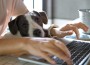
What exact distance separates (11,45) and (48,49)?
16cm

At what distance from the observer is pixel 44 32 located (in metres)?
1.04

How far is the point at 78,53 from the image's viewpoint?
2.25 feet

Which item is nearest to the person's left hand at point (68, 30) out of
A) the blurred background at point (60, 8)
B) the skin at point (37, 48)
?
the skin at point (37, 48)

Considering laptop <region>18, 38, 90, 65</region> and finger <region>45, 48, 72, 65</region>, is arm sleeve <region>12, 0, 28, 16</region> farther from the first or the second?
finger <region>45, 48, 72, 65</region>

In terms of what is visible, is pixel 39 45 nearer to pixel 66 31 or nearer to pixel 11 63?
pixel 11 63

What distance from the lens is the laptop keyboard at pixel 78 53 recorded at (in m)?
0.60

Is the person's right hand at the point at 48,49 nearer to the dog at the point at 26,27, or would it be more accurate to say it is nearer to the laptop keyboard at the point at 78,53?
the laptop keyboard at the point at 78,53

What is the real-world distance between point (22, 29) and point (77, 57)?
0.44 m

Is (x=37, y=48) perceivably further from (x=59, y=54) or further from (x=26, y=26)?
(x=26, y=26)

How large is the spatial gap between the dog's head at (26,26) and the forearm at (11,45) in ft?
0.91

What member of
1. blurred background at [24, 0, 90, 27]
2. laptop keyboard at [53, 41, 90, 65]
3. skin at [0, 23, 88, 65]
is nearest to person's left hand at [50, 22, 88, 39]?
laptop keyboard at [53, 41, 90, 65]

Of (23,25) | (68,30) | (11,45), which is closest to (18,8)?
(23,25)

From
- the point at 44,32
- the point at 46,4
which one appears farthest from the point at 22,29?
the point at 46,4

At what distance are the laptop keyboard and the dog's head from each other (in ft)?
0.84
